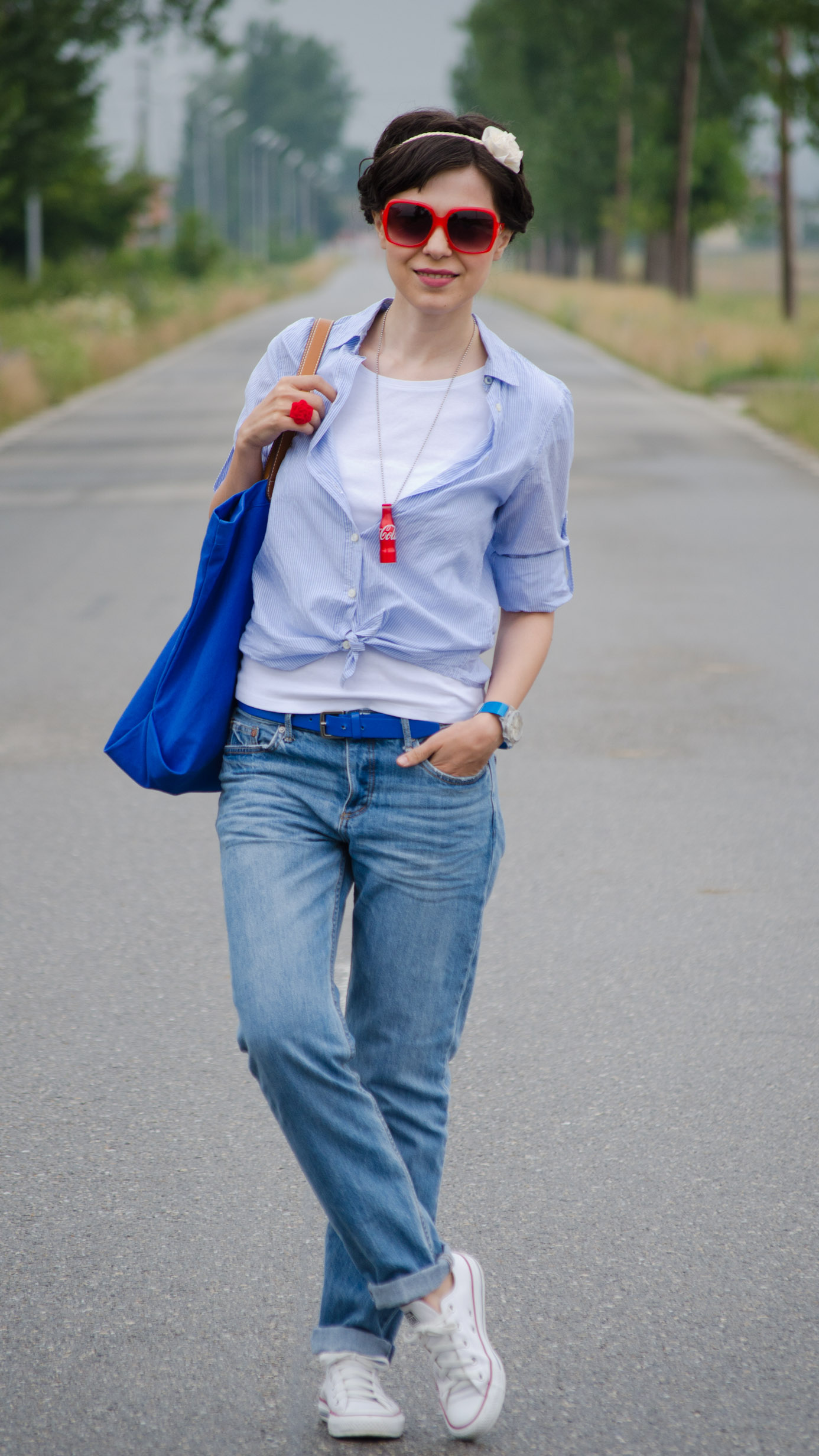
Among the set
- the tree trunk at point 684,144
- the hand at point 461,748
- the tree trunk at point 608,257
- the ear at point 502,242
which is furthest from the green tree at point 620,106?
the hand at point 461,748

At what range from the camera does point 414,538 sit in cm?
273

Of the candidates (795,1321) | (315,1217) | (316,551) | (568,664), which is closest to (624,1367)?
(795,1321)

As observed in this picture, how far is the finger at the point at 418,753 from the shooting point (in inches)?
105

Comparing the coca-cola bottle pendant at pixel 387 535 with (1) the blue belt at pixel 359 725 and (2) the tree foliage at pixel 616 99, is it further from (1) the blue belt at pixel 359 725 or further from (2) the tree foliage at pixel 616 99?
(2) the tree foliage at pixel 616 99

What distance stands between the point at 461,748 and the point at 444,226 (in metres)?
0.77

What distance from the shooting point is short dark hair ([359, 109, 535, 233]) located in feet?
8.94

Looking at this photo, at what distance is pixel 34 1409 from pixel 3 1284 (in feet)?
1.37

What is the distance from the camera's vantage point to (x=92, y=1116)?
393 cm

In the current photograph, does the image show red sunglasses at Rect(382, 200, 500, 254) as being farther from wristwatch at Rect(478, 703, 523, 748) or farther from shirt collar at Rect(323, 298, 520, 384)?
wristwatch at Rect(478, 703, 523, 748)

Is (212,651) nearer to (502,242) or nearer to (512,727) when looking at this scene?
(512,727)

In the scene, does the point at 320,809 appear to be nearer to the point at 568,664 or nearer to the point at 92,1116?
the point at 92,1116

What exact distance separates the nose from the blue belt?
0.68 m

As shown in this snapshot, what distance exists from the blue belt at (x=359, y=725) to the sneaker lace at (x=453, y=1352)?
87cm

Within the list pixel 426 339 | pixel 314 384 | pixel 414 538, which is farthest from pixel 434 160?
pixel 414 538
